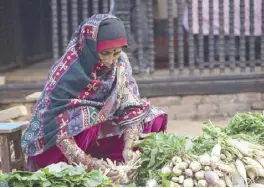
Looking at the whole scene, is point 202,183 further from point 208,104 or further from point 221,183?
point 208,104

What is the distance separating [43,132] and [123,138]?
0.55 m

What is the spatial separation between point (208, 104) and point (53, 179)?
550 cm

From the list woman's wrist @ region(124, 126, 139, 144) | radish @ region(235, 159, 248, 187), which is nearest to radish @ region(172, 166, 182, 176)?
radish @ region(235, 159, 248, 187)

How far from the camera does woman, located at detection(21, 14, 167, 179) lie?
450cm

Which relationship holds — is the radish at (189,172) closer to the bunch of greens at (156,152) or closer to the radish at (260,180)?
the bunch of greens at (156,152)

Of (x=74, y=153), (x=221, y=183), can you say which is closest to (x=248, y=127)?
(x=221, y=183)

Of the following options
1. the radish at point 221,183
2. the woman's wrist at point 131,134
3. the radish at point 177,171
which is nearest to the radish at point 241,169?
the radish at point 221,183

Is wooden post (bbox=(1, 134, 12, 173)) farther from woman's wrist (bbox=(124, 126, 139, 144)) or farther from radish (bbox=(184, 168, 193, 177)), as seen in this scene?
radish (bbox=(184, 168, 193, 177))

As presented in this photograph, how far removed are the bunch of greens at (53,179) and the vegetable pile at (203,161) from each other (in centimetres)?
40

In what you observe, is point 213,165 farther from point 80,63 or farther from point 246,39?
point 246,39

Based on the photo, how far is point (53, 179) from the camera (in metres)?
3.54

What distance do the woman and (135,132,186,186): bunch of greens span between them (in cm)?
34

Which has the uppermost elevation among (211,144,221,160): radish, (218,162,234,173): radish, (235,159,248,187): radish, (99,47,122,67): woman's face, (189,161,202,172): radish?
(99,47,122,67): woman's face

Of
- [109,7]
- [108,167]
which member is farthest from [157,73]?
[108,167]
